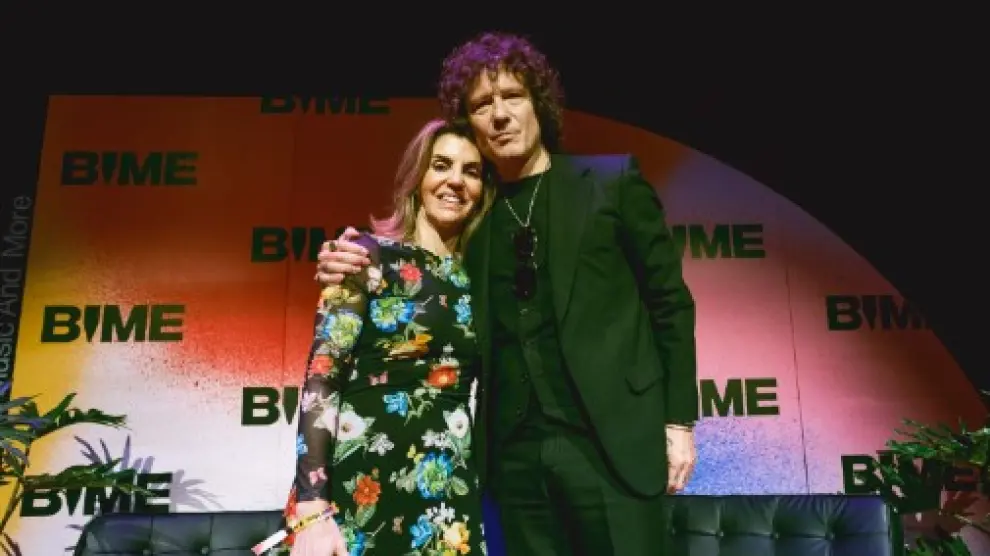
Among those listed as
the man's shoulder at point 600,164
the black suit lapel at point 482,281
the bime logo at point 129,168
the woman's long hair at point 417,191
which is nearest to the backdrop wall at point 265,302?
the bime logo at point 129,168

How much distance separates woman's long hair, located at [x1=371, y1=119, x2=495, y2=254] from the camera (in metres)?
1.90

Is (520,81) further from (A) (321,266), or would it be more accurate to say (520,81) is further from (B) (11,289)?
(B) (11,289)

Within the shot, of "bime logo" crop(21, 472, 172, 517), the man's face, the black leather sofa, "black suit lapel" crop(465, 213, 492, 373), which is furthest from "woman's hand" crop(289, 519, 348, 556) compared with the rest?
"bime logo" crop(21, 472, 172, 517)

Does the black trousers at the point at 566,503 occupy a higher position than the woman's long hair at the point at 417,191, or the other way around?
the woman's long hair at the point at 417,191

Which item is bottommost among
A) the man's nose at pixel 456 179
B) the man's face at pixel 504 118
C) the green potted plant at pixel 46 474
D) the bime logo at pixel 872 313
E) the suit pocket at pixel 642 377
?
the green potted plant at pixel 46 474

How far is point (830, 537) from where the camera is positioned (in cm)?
280

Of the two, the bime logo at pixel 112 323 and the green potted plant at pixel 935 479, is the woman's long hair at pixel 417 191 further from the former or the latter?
the green potted plant at pixel 935 479

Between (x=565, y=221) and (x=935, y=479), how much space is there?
220cm

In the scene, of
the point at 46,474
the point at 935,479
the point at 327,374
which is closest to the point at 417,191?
the point at 327,374

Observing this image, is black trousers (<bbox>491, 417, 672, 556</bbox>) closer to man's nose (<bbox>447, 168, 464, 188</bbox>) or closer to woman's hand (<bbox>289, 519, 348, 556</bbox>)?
woman's hand (<bbox>289, 519, 348, 556</bbox>)

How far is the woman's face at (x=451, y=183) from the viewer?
1.86m

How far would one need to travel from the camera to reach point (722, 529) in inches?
113

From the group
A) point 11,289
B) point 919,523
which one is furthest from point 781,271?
point 11,289

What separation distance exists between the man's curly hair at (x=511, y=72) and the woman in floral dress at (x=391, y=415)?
0.37m
